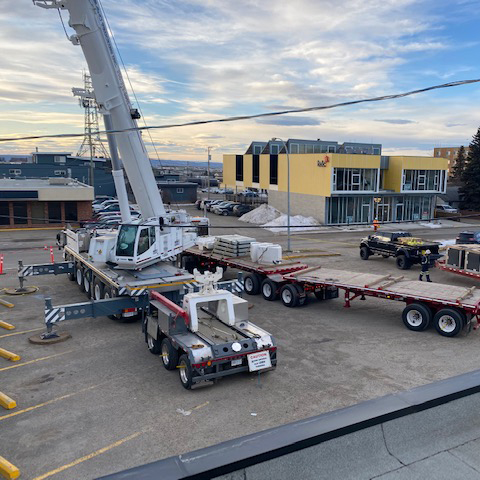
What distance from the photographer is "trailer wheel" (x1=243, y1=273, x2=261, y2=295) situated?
1886cm

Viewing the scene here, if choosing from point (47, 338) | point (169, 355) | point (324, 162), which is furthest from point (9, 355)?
point (324, 162)

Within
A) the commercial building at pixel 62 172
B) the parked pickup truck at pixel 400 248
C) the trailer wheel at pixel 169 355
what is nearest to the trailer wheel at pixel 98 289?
the trailer wheel at pixel 169 355

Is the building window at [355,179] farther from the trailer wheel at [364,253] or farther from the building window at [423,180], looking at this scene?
the trailer wheel at [364,253]

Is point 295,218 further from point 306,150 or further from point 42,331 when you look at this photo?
point 42,331

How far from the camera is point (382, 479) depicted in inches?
146

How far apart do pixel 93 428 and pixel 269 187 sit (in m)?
46.6

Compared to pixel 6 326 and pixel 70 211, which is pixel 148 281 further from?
pixel 70 211

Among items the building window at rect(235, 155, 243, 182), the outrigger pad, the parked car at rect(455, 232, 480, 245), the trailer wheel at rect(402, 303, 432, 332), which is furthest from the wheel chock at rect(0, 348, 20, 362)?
the building window at rect(235, 155, 243, 182)

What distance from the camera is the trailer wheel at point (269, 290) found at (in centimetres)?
1789

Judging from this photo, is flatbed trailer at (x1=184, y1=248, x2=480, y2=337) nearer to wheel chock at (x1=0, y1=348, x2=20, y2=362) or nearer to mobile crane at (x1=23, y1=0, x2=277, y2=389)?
mobile crane at (x1=23, y1=0, x2=277, y2=389)

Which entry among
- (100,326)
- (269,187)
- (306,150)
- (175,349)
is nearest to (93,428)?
(175,349)

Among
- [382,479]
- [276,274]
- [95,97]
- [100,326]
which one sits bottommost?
[100,326]

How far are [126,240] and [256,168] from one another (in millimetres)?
44385

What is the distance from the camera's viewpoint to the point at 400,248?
24969 millimetres
